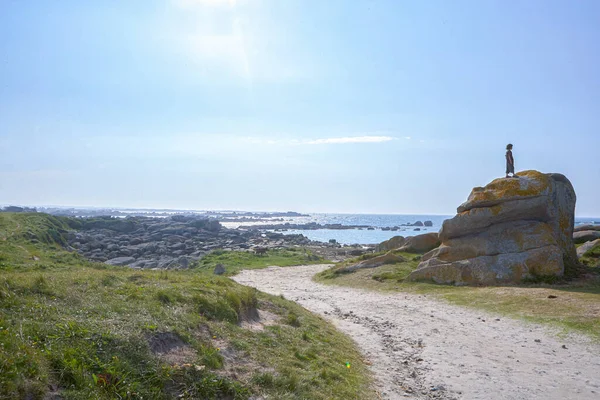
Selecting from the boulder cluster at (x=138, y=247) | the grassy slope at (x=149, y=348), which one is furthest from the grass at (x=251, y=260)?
the grassy slope at (x=149, y=348)

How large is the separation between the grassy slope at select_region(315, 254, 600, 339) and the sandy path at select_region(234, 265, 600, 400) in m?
1.17

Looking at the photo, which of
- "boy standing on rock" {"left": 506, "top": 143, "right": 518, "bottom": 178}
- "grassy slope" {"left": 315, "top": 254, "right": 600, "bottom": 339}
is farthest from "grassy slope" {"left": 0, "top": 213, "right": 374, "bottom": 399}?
"boy standing on rock" {"left": 506, "top": 143, "right": 518, "bottom": 178}

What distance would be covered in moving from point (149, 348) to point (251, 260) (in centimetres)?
4082

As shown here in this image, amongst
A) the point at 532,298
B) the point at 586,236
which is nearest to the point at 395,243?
the point at 586,236

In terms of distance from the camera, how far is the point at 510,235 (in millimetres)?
27156

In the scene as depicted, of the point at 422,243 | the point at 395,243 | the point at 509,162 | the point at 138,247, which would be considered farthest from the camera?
the point at 138,247

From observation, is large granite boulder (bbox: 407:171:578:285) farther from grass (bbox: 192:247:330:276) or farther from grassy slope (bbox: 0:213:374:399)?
grass (bbox: 192:247:330:276)

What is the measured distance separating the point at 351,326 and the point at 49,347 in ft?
45.6

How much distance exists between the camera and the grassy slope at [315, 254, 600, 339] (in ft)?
53.3

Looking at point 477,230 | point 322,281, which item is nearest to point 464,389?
point 477,230

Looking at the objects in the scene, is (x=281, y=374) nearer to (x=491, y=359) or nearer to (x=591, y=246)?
(x=491, y=359)

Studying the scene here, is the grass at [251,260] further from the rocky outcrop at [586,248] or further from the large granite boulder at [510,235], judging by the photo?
the rocky outcrop at [586,248]

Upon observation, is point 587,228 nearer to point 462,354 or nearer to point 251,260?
point 462,354

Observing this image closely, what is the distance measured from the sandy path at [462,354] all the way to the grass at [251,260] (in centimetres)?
2246
